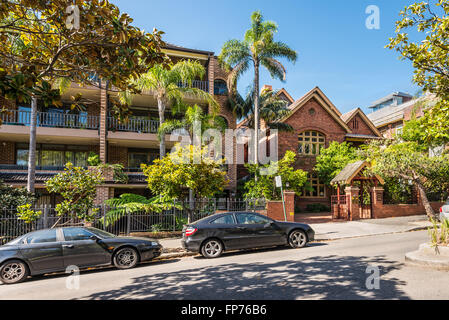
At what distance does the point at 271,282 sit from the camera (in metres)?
6.11

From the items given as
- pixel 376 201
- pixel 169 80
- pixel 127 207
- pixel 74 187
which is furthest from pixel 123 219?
pixel 376 201

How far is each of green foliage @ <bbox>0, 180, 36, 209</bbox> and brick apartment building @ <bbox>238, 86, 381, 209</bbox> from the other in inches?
647

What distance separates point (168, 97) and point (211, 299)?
43.6 feet

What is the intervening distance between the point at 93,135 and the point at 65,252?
1226cm

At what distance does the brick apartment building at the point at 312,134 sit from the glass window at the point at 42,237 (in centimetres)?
1881

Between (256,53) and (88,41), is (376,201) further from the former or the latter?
(88,41)

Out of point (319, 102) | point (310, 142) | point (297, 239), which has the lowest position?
point (297, 239)

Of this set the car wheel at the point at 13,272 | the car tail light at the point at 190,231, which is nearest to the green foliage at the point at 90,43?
the car wheel at the point at 13,272

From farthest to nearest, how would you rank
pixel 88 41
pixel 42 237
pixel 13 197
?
1. pixel 13 197
2. pixel 42 237
3. pixel 88 41

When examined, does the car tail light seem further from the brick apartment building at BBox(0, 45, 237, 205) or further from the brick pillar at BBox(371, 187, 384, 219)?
the brick pillar at BBox(371, 187, 384, 219)

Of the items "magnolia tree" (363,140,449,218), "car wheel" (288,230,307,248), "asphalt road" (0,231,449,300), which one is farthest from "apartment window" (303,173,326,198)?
"asphalt road" (0,231,449,300)

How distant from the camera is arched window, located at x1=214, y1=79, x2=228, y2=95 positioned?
22.6m
